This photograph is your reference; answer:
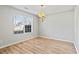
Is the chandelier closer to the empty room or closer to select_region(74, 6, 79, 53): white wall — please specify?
the empty room

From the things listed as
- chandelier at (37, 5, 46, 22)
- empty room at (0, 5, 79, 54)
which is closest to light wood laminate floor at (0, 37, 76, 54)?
empty room at (0, 5, 79, 54)

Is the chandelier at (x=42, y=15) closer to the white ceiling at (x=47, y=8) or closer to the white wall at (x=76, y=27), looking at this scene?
the white ceiling at (x=47, y=8)

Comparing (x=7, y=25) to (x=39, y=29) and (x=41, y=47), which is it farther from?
(x=41, y=47)

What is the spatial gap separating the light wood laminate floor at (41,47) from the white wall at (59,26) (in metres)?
0.11

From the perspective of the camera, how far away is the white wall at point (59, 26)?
176 centimetres

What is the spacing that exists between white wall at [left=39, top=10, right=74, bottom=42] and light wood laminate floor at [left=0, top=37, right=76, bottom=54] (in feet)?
0.35

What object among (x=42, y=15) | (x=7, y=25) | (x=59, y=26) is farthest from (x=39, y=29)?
(x=7, y=25)

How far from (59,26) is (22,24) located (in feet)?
2.33

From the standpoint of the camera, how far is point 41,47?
187cm
